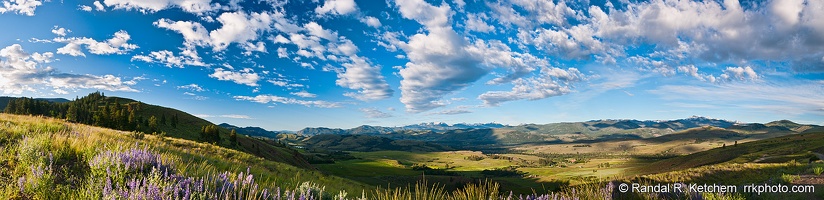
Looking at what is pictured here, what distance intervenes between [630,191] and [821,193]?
8638mm

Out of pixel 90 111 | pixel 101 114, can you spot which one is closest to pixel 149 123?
pixel 101 114

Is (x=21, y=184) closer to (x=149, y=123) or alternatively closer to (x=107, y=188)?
(x=107, y=188)

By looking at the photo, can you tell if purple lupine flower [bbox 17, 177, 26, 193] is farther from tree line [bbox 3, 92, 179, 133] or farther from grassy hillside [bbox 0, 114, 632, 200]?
tree line [bbox 3, 92, 179, 133]

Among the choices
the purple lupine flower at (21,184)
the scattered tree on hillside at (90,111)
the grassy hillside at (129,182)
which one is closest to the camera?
the grassy hillside at (129,182)

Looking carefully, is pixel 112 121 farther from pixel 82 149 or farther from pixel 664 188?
pixel 664 188

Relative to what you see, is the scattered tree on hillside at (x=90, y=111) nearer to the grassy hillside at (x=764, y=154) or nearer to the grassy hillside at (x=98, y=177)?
the grassy hillside at (x=98, y=177)

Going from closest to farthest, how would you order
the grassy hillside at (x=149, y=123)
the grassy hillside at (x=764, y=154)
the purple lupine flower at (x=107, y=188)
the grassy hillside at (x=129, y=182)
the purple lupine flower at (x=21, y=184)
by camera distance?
the purple lupine flower at (x=107, y=188), the grassy hillside at (x=129, y=182), the purple lupine flower at (x=21, y=184), the grassy hillside at (x=764, y=154), the grassy hillside at (x=149, y=123)

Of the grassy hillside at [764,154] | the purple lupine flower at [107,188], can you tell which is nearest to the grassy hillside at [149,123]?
the purple lupine flower at [107,188]

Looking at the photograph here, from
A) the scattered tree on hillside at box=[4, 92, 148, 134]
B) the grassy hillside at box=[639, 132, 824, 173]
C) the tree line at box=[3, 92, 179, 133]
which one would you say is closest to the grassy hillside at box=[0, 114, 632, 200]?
the scattered tree on hillside at box=[4, 92, 148, 134]

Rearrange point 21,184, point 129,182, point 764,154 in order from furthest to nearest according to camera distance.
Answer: point 764,154 → point 129,182 → point 21,184

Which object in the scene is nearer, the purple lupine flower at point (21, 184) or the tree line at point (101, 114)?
the purple lupine flower at point (21, 184)

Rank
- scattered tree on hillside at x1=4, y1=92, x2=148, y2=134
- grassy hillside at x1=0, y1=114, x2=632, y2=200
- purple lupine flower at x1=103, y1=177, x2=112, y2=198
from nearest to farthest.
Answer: purple lupine flower at x1=103, y1=177, x2=112, y2=198 < grassy hillside at x1=0, y1=114, x2=632, y2=200 < scattered tree on hillside at x1=4, y1=92, x2=148, y2=134

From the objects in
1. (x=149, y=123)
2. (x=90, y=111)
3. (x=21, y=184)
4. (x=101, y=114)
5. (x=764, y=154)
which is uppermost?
(x=90, y=111)

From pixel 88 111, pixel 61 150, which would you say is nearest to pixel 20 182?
pixel 61 150
